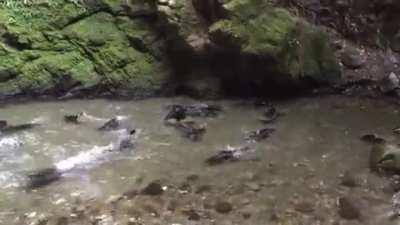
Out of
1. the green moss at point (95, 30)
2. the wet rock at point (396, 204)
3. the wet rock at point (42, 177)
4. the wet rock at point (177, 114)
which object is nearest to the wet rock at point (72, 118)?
the wet rock at point (177, 114)

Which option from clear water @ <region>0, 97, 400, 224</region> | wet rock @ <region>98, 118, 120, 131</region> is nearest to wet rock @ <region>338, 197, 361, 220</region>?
clear water @ <region>0, 97, 400, 224</region>

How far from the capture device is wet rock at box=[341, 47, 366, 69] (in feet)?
31.6

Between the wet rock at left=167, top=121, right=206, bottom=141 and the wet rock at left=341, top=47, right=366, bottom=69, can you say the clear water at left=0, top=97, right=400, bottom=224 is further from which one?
the wet rock at left=341, top=47, right=366, bottom=69

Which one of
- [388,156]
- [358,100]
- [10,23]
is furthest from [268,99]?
[10,23]

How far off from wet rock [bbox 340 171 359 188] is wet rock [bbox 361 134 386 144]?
3.17 feet

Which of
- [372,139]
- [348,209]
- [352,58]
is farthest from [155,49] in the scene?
[348,209]

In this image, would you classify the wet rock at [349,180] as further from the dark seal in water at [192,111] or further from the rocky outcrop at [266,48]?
the rocky outcrop at [266,48]

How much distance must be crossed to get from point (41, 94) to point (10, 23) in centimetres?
147

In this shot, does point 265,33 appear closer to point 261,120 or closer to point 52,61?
point 261,120

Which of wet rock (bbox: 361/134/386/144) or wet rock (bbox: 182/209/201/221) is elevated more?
wet rock (bbox: 361/134/386/144)

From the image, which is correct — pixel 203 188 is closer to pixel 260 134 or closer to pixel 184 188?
pixel 184 188

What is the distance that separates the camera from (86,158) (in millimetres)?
7562

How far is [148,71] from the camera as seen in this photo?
10.1 meters

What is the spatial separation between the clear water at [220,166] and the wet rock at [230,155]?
125 millimetres
